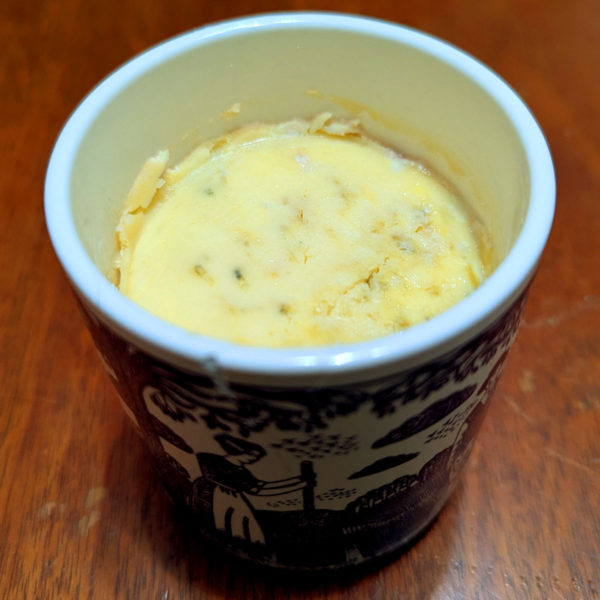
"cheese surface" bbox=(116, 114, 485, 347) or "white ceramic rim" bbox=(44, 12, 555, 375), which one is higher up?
"white ceramic rim" bbox=(44, 12, 555, 375)

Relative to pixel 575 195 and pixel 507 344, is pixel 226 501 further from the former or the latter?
pixel 575 195

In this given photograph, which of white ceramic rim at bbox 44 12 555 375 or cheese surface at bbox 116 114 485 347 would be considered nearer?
white ceramic rim at bbox 44 12 555 375

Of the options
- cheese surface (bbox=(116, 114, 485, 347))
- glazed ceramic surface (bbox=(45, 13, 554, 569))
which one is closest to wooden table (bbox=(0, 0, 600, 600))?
glazed ceramic surface (bbox=(45, 13, 554, 569))

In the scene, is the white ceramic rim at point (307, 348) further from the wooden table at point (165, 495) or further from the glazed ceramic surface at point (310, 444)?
the wooden table at point (165, 495)

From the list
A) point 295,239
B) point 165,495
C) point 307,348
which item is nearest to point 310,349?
point 307,348

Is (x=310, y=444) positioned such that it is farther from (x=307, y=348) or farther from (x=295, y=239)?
(x=295, y=239)

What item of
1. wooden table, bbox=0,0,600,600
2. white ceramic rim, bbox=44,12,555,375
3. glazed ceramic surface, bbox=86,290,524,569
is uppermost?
white ceramic rim, bbox=44,12,555,375

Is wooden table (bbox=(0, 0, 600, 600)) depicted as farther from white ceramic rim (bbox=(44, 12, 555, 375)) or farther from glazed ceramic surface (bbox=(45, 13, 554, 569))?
white ceramic rim (bbox=(44, 12, 555, 375))
